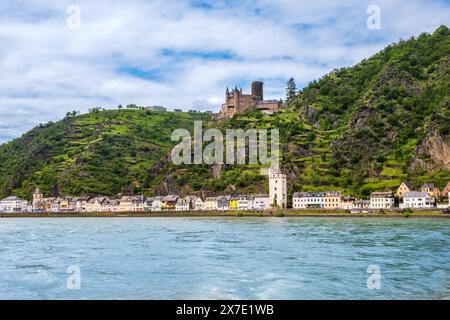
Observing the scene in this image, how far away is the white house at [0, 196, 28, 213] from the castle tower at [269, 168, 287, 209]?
6995 cm

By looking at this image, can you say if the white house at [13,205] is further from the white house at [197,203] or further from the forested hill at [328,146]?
the white house at [197,203]

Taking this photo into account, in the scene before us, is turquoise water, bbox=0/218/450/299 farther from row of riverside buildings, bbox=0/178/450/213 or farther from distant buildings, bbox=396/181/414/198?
distant buildings, bbox=396/181/414/198

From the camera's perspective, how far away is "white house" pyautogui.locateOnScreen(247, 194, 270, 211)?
10480cm

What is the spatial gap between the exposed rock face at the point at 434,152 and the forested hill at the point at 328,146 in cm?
19

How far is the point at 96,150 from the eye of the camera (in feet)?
544

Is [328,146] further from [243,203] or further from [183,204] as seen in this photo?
[183,204]

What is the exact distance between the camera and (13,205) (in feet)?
446

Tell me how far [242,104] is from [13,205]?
73.3 metres

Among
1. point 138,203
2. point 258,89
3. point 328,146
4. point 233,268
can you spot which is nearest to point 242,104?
point 258,89

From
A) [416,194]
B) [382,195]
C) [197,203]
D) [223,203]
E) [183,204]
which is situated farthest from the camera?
[183,204]

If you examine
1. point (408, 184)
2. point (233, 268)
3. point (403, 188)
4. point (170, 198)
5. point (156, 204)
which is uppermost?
point (408, 184)

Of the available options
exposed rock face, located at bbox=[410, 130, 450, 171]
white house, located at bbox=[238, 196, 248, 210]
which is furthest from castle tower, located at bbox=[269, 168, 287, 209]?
exposed rock face, located at bbox=[410, 130, 450, 171]

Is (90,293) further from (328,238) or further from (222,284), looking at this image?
(328,238)
